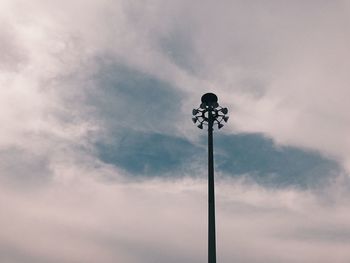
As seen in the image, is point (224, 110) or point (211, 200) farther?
point (224, 110)

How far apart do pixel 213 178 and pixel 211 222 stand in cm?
285

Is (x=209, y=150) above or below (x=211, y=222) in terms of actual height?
above

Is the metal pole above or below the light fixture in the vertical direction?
below

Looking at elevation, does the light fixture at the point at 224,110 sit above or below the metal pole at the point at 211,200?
above

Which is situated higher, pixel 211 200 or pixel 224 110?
pixel 224 110

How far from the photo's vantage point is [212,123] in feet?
106

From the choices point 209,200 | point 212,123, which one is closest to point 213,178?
point 209,200

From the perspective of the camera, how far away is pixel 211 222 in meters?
29.4

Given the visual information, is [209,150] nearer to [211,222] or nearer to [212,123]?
[212,123]

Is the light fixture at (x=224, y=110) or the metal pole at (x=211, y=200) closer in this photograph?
the metal pole at (x=211, y=200)

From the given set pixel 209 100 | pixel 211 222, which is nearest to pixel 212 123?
pixel 209 100

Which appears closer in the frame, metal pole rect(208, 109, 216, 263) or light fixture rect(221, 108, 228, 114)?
metal pole rect(208, 109, 216, 263)

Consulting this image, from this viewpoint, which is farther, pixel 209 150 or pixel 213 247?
pixel 209 150

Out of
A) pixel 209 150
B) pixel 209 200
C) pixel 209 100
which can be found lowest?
pixel 209 200
